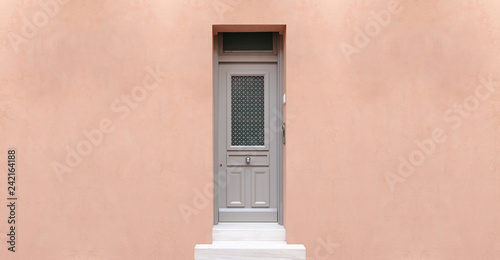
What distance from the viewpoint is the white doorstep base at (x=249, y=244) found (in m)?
3.37

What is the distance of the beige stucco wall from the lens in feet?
11.3

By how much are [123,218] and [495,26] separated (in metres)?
4.28

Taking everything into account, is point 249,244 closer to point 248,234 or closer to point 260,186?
point 248,234

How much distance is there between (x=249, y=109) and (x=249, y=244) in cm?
146

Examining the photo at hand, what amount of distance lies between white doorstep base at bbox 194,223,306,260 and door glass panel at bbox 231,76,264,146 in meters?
0.92

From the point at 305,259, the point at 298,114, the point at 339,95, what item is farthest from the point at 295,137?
the point at 305,259

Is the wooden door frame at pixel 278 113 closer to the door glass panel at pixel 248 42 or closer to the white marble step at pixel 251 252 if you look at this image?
the door glass panel at pixel 248 42

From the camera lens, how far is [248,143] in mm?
3846

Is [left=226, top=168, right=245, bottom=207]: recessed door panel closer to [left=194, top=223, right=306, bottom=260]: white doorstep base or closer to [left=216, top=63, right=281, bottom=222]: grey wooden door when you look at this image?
[left=216, top=63, right=281, bottom=222]: grey wooden door

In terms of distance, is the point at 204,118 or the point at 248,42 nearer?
the point at 204,118

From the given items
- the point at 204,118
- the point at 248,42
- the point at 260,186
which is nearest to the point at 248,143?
the point at 260,186

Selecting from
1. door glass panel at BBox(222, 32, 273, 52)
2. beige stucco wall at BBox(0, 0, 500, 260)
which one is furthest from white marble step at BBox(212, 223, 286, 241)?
door glass panel at BBox(222, 32, 273, 52)

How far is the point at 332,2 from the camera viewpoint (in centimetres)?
348

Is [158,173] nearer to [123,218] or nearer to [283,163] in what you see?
[123,218]
